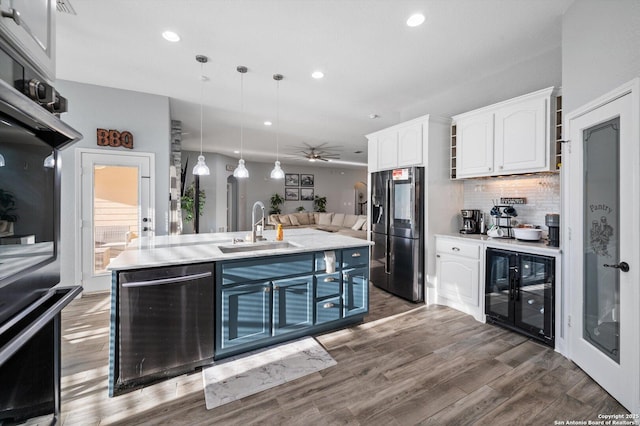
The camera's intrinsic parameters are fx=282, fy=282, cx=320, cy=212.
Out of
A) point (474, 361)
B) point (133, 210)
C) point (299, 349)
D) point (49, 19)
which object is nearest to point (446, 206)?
point (474, 361)

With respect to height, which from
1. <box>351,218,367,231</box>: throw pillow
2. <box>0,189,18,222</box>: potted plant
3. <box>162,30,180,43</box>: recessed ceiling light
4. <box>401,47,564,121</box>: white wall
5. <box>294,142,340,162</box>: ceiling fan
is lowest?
<box>351,218,367,231</box>: throw pillow

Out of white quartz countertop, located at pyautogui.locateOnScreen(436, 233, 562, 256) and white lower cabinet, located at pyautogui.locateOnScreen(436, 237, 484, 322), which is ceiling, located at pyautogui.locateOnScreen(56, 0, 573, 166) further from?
white lower cabinet, located at pyautogui.locateOnScreen(436, 237, 484, 322)

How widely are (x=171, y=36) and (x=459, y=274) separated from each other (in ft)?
12.9

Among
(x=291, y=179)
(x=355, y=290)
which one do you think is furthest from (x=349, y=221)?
(x=355, y=290)

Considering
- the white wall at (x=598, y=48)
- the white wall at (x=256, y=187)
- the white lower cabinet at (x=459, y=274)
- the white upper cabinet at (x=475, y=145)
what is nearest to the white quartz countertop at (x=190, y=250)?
the white lower cabinet at (x=459, y=274)

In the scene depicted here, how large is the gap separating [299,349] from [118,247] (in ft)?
10.4

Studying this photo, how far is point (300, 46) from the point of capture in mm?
2828

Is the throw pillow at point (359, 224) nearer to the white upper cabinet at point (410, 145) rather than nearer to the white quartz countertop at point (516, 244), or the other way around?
the white upper cabinet at point (410, 145)

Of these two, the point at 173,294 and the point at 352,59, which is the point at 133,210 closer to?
the point at 173,294

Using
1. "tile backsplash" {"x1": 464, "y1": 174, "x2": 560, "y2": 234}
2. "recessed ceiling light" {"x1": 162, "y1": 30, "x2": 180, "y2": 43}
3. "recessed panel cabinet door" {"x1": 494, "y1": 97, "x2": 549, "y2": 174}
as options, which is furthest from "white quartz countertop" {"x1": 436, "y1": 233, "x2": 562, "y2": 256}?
"recessed ceiling light" {"x1": 162, "y1": 30, "x2": 180, "y2": 43}

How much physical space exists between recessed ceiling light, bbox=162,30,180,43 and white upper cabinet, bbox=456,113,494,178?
3.27 m

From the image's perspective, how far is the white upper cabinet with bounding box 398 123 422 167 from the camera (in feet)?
12.0

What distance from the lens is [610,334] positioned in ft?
6.45

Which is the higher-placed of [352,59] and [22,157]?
[352,59]
